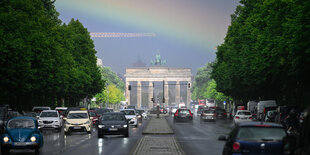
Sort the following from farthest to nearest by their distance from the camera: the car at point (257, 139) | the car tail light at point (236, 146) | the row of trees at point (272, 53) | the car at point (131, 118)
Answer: the car at point (131, 118), the row of trees at point (272, 53), the car tail light at point (236, 146), the car at point (257, 139)

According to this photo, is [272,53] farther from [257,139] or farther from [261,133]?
[257,139]

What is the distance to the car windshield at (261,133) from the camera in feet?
43.6

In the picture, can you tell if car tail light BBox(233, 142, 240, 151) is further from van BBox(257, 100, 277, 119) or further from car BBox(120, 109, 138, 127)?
van BBox(257, 100, 277, 119)

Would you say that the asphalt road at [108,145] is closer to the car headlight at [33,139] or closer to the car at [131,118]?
the car headlight at [33,139]

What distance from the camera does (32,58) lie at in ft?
172

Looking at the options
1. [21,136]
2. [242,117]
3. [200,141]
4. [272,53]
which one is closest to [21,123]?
[21,136]

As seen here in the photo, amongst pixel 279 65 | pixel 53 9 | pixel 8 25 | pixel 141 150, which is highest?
pixel 53 9

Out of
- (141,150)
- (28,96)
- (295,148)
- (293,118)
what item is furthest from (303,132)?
(28,96)

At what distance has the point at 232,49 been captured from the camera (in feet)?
244

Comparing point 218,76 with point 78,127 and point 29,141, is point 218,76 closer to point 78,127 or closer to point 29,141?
point 78,127

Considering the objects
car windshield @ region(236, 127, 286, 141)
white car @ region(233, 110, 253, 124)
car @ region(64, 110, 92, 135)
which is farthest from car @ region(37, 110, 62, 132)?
car windshield @ region(236, 127, 286, 141)

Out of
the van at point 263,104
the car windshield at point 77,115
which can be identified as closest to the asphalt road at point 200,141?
the car windshield at point 77,115

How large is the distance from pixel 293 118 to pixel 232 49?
41030 millimetres

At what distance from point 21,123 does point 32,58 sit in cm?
2982
